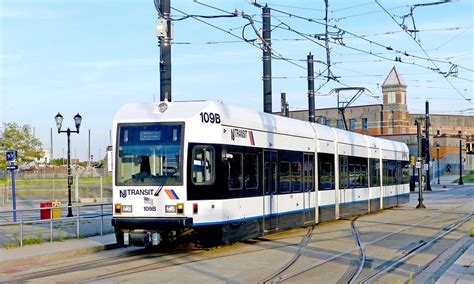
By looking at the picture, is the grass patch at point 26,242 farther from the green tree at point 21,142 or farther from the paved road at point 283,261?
the green tree at point 21,142

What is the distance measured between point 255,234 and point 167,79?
5.66m

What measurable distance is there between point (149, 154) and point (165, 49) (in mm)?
6085

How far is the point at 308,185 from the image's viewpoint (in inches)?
909

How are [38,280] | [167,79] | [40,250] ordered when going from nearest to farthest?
[38,280]
[40,250]
[167,79]

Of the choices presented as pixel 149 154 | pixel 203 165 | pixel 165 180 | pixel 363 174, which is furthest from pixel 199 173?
pixel 363 174

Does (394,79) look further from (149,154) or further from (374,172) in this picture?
(149,154)

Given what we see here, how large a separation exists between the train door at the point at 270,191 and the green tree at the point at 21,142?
57875 millimetres

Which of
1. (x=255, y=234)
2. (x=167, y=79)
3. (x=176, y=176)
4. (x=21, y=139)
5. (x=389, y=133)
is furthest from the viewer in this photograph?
(x=389, y=133)

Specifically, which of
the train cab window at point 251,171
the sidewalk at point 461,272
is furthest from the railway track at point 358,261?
the train cab window at point 251,171

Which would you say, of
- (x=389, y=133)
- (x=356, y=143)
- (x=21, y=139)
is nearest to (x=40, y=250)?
(x=356, y=143)

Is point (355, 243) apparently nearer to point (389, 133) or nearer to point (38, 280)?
point (38, 280)

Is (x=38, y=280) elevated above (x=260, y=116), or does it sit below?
below

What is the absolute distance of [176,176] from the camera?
16078 mm

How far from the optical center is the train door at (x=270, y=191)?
63.5ft
